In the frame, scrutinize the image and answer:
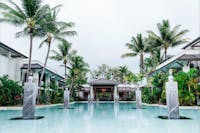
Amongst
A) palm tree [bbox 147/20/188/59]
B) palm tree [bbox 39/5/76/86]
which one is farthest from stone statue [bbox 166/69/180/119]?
palm tree [bbox 147/20/188/59]

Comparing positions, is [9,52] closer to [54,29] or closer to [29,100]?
[54,29]

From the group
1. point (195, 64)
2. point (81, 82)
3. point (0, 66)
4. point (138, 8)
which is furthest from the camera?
point (81, 82)

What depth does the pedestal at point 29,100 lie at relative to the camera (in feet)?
33.8

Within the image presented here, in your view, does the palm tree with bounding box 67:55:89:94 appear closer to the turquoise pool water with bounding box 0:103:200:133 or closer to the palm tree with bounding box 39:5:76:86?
the palm tree with bounding box 39:5:76:86

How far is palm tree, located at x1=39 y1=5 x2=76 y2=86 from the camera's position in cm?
1831

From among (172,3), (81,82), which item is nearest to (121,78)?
(81,82)

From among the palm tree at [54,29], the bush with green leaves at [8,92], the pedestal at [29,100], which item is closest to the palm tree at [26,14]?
the palm tree at [54,29]

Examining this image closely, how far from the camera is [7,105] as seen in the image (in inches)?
729

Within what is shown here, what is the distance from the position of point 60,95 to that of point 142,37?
12.4 metres

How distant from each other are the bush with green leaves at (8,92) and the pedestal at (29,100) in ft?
27.2

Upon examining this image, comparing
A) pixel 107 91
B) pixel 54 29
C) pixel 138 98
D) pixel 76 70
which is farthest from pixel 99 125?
pixel 107 91

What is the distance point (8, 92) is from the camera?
58.7 ft

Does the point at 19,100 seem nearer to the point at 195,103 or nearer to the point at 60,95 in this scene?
the point at 60,95

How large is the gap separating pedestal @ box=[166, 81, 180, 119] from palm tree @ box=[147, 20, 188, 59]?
54.2ft
